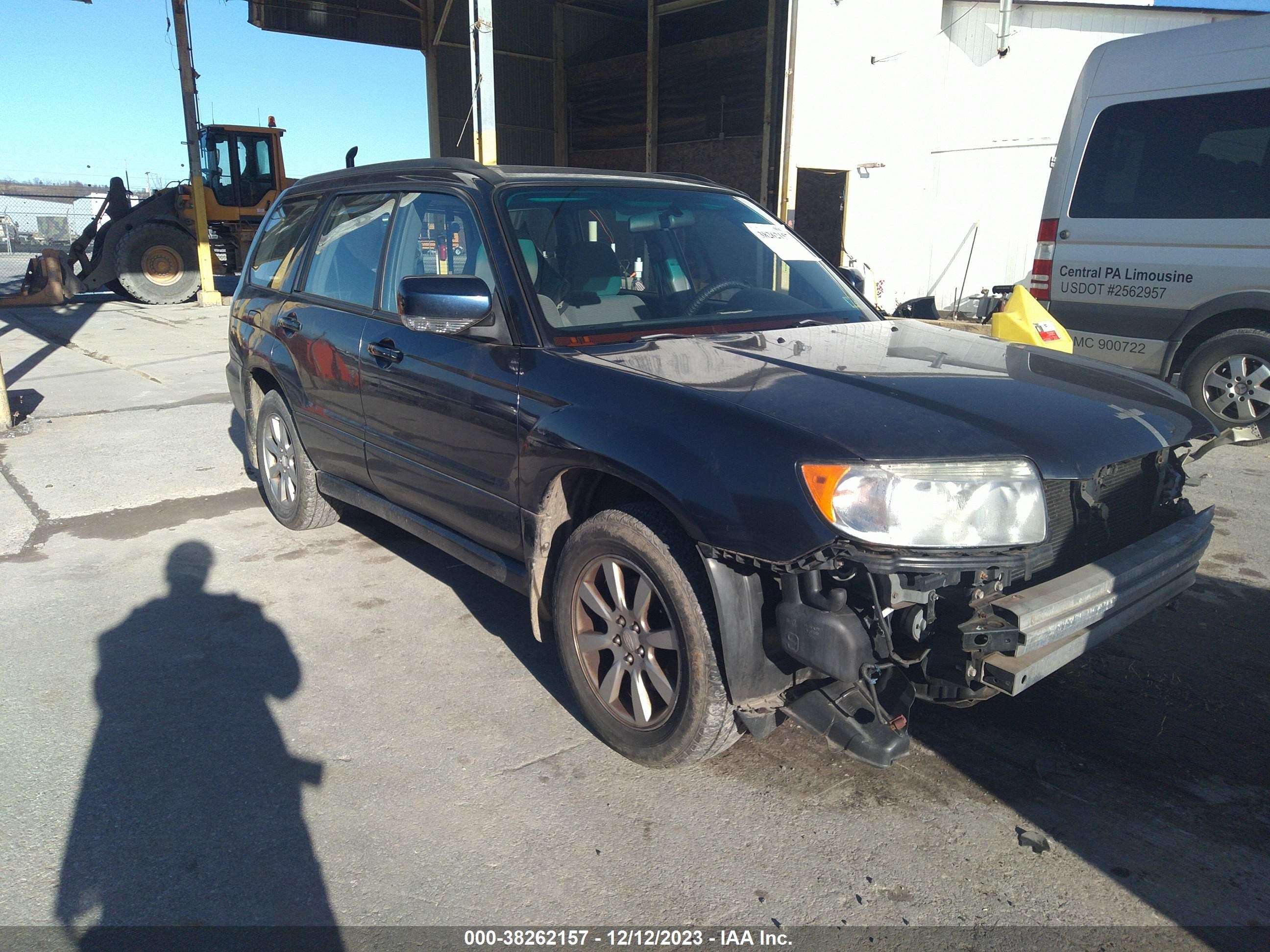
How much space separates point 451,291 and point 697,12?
14971 mm

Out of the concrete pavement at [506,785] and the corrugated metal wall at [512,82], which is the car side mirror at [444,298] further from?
the corrugated metal wall at [512,82]

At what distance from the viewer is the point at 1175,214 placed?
6.36m

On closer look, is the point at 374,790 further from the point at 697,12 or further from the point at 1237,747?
the point at 697,12

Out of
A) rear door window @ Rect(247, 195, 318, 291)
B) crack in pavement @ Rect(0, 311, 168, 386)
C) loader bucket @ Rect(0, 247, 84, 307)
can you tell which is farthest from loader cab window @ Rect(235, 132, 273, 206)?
rear door window @ Rect(247, 195, 318, 291)

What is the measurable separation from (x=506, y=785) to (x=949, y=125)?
49.5 feet

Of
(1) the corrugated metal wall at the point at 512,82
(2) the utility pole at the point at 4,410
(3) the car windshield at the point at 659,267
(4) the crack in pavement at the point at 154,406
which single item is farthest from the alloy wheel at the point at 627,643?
Answer: (1) the corrugated metal wall at the point at 512,82

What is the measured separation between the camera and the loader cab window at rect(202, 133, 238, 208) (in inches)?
750

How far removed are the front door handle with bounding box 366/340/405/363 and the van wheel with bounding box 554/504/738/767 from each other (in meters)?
1.25

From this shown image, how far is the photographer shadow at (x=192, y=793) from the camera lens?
2.28m

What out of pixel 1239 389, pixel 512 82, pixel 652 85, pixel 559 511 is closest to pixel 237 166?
pixel 512 82

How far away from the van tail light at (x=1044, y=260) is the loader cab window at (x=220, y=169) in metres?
17.5

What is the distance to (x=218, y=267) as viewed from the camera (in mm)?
20953

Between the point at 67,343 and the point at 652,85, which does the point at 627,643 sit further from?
the point at 652,85

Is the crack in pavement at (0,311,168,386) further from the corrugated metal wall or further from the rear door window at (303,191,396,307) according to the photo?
the corrugated metal wall
